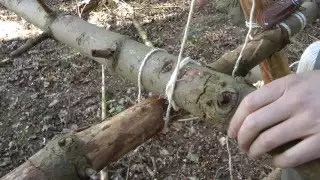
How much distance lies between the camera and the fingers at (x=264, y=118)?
0.61 meters

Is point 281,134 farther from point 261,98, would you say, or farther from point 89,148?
point 89,148

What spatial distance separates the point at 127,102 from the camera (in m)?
2.22

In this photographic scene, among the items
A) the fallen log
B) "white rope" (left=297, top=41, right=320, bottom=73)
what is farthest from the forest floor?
the fallen log

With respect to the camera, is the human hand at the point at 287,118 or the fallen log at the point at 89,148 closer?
the human hand at the point at 287,118

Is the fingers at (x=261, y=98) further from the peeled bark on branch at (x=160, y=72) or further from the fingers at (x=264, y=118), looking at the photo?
the peeled bark on branch at (x=160, y=72)

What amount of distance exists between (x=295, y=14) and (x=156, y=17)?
1798 millimetres

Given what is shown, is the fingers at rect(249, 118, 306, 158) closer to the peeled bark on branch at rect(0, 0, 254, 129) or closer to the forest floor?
the peeled bark on branch at rect(0, 0, 254, 129)

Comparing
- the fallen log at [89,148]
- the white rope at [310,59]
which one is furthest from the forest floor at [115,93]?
the fallen log at [89,148]

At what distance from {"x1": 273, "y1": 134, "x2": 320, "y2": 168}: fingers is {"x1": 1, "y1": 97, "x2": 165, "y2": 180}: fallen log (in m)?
0.37

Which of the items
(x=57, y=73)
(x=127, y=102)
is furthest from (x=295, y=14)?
(x=57, y=73)

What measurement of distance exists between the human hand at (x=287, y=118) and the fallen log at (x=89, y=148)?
0.31 meters

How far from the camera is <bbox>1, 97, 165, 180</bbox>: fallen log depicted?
813mm

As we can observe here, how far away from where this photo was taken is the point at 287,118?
61 centimetres

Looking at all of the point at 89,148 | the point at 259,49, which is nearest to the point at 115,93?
the point at 259,49
